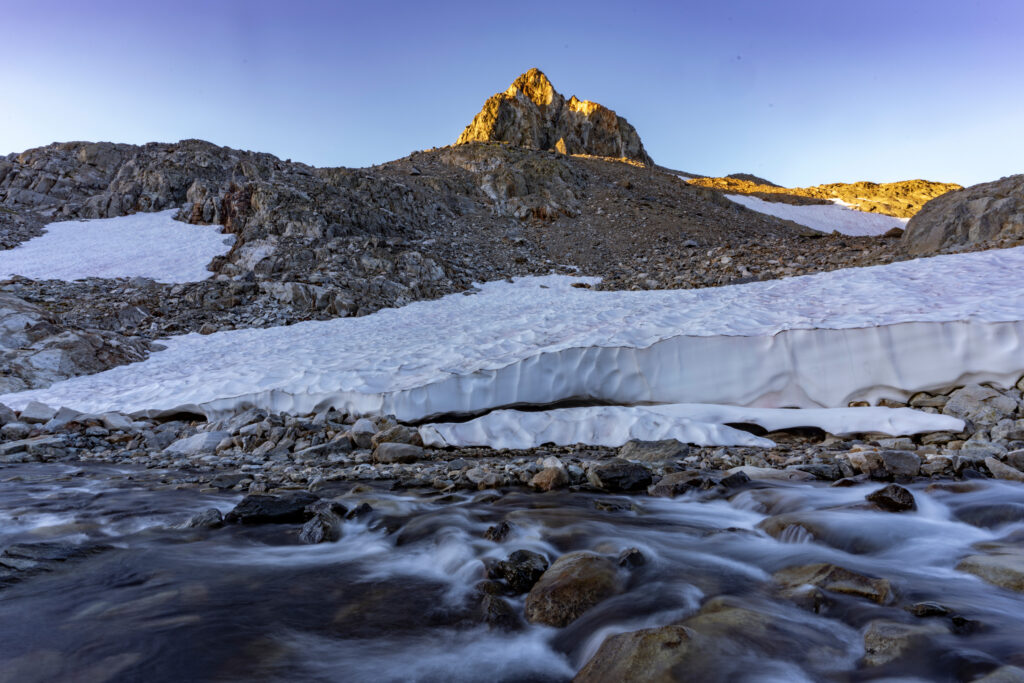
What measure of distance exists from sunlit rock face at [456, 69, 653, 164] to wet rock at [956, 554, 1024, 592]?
47859mm

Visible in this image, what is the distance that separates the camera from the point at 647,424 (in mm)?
6262

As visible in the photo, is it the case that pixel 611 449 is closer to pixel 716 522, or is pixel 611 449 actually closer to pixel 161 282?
pixel 716 522

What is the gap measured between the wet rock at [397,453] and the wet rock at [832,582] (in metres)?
4.01

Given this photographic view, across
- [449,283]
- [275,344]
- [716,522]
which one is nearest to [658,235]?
[449,283]

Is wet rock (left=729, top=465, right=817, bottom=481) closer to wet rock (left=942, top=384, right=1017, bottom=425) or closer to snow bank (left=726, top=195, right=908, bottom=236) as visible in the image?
wet rock (left=942, top=384, right=1017, bottom=425)

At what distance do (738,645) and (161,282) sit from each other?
19392 mm

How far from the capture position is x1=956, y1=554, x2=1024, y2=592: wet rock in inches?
103

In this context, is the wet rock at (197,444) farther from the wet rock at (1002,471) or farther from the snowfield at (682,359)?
the wet rock at (1002,471)

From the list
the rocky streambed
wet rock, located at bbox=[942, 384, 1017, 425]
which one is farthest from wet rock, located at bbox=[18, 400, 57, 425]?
wet rock, located at bbox=[942, 384, 1017, 425]

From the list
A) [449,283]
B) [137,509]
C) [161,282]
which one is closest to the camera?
[137,509]

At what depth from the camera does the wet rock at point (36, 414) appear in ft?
25.5

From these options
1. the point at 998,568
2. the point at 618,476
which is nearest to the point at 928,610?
the point at 998,568

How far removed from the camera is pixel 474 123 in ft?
161

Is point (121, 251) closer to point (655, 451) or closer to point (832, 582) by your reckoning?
point (655, 451)
